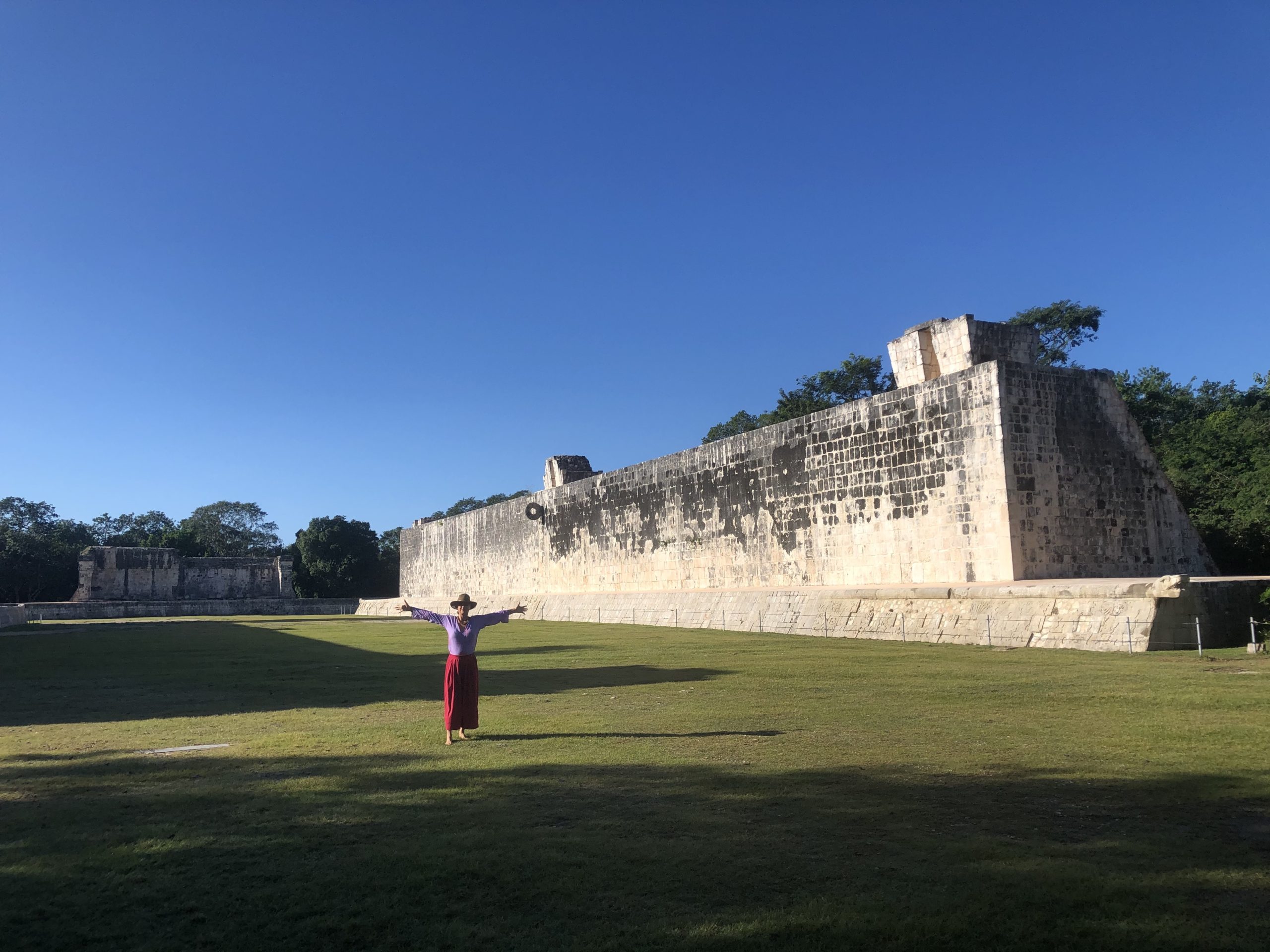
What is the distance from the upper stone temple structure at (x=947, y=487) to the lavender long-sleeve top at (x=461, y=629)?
7922mm

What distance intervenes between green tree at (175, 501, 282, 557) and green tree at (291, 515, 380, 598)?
26943 mm

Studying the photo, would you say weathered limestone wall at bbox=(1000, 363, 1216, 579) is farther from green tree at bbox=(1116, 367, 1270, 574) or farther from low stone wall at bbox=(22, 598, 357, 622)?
low stone wall at bbox=(22, 598, 357, 622)

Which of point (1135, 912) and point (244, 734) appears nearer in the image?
point (1135, 912)

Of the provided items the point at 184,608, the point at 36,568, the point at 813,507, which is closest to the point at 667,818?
the point at 813,507

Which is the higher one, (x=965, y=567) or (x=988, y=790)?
(x=965, y=567)

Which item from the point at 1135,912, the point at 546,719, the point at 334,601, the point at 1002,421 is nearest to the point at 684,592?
the point at 1002,421

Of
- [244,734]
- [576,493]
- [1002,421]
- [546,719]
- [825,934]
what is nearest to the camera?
[825,934]

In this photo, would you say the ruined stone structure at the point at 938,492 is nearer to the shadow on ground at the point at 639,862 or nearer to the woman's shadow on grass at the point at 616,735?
the woman's shadow on grass at the point at 616,735

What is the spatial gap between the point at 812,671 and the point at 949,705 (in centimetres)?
234

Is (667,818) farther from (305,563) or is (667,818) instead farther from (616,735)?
(305,563)

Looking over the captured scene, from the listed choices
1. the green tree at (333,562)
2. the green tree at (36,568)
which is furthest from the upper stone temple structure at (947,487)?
the green tree at (36,568)

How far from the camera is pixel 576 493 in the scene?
24.4 m

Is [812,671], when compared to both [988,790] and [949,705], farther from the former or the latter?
[988,790]

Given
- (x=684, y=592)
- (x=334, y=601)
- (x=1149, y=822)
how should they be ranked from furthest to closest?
(x=334, y=601)
(x=684, y=592)
(x=1149, y=822)
